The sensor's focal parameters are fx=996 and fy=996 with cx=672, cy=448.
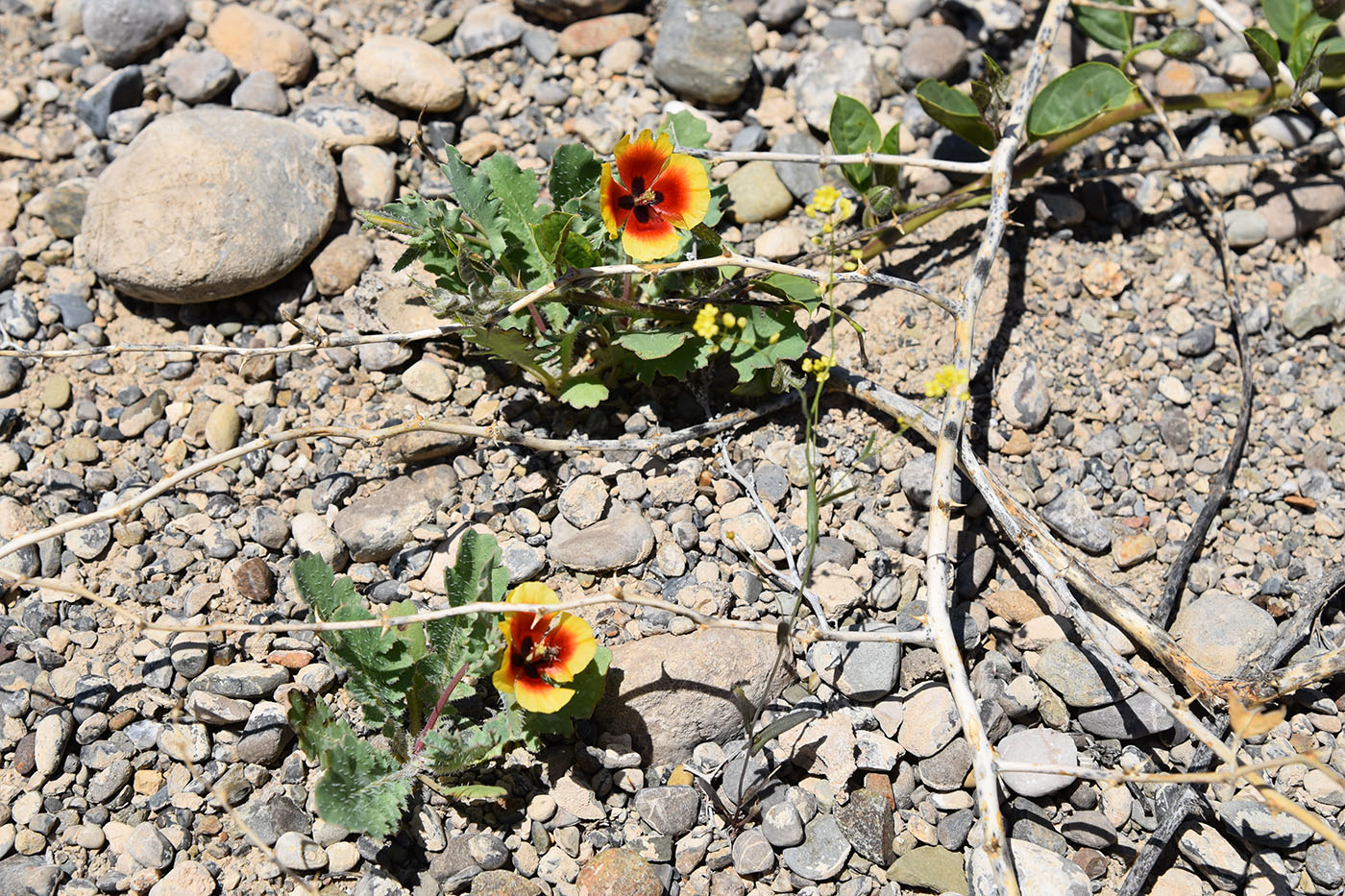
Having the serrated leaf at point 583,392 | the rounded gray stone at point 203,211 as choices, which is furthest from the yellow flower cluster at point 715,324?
the rounded gray stone at point 203,211

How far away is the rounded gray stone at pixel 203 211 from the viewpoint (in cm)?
331

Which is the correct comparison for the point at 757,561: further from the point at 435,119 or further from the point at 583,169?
the point at 435,119

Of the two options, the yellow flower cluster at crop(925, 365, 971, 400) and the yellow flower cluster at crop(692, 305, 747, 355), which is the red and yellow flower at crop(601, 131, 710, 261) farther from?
the yellow flower cluster at crop(925, 365, 971, 400)

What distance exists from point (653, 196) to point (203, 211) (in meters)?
1.61

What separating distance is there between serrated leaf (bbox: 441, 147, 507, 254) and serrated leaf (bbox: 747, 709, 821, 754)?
1.56 meters

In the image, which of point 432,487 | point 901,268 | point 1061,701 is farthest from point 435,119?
point 1061,701

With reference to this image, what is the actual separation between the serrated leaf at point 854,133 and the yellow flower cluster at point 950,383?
96cm

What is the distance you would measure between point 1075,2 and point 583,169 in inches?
76.1

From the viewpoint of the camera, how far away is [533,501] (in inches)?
122

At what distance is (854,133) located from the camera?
3447 mm

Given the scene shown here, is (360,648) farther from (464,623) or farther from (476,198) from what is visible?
(476,198)

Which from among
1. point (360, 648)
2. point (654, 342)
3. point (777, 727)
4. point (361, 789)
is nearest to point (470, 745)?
point (361, 789)

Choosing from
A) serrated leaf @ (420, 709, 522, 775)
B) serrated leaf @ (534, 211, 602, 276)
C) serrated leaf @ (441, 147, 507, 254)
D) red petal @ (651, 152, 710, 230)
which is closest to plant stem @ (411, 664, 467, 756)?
serrated leaf @ (420, 709, 522, 775)

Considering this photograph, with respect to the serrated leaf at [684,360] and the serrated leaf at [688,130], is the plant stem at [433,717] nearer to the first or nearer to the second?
the serrated leaf at [684,360]
